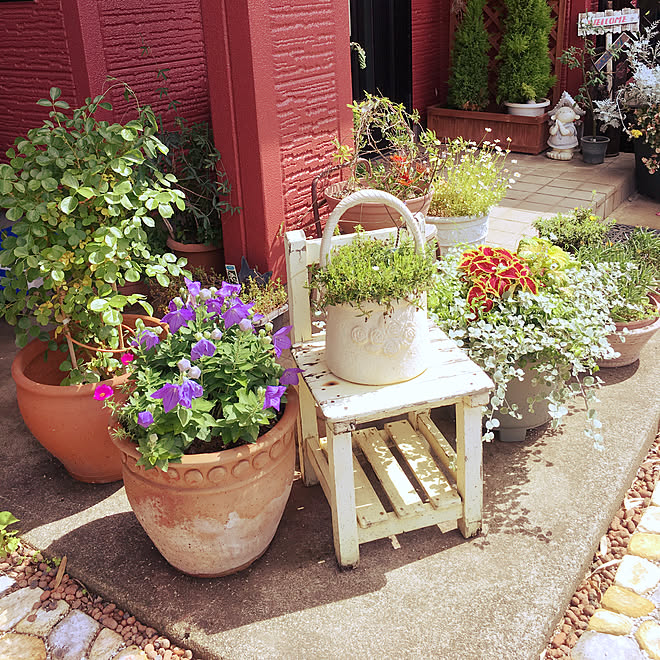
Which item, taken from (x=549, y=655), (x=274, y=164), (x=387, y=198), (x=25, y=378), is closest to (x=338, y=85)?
(x=274, y=164)

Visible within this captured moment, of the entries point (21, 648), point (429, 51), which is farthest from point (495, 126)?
point (21, 648)

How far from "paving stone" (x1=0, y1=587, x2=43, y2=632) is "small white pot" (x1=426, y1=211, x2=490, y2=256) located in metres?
2.69

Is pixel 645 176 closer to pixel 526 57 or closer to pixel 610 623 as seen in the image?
pixel 526 57

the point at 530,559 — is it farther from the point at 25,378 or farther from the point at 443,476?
the point at 25,378

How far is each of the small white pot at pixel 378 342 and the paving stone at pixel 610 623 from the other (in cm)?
102

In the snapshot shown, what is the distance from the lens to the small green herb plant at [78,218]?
2697 mm

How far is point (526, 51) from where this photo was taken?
7.40m

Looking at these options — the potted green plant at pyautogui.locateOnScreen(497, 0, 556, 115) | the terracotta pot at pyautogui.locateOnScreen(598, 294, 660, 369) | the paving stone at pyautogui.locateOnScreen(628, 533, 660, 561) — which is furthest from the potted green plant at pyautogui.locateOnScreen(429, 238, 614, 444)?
the potted green plant at pyautogui.locateOnScreen(497, 0, 556, 115)

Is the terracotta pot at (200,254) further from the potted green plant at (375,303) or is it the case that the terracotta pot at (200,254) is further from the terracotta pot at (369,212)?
the potted green plant at (375,303)

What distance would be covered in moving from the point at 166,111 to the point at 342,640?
3439mm

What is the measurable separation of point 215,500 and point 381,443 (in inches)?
35.4

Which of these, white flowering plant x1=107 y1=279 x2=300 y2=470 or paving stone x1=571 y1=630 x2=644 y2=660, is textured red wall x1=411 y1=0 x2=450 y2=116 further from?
paving stone x1=571 y1=630 x2=644 y2=660

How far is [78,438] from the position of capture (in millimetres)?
2949

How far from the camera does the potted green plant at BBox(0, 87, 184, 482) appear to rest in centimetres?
271
